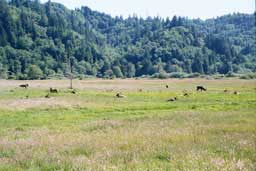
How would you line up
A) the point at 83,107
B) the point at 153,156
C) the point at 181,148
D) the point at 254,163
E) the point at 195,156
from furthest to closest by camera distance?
the point at 83,107, the point at 181,148, the point at 153,156, the point at 195,156, the point at 254,163

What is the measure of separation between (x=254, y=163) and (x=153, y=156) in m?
3.13

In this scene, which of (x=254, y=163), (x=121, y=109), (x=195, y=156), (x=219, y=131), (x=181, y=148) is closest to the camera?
(x=254, y=163)

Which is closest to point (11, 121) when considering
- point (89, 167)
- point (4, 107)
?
point (4, 107)

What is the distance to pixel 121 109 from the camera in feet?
142

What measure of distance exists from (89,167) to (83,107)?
34.8 meters

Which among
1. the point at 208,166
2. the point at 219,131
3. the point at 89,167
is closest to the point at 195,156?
the point at 208,166

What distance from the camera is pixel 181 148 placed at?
14.9m

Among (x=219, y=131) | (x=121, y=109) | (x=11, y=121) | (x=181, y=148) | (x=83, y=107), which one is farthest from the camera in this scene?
(x=83, y=107)

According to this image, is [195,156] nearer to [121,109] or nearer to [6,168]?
[6,168]

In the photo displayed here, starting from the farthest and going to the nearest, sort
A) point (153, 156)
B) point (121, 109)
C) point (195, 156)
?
point (121, 109) < point (153, 156) < point (195, 156)

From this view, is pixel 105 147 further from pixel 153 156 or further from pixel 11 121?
pixel 11 121

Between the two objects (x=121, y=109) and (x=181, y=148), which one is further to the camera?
(x=121, y=109)

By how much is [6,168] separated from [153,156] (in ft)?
14.3

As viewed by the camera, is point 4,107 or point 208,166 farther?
point 4,107
